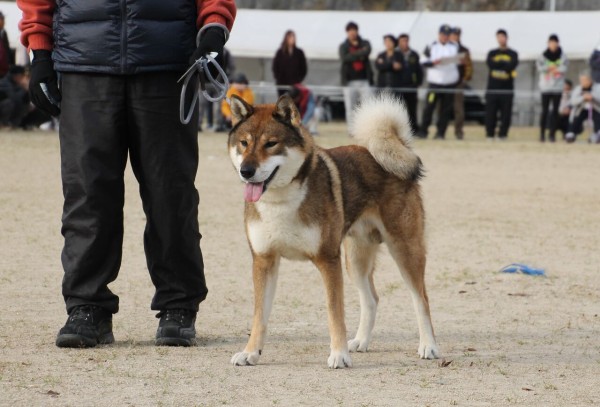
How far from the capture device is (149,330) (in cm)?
618

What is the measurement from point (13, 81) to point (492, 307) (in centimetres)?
1499

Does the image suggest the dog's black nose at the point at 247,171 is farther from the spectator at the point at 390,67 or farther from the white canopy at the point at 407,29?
the white canopy at the point at 407,29

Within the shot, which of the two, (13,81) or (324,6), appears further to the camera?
(324,6)

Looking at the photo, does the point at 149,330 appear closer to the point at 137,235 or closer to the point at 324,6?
the point at 137,235

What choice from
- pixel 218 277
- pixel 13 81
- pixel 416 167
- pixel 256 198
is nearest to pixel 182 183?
pixel 256 198

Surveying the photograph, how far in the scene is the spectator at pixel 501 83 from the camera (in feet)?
71.4

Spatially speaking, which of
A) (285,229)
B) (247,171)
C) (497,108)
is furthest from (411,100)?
(247,171)

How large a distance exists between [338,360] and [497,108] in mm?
17482

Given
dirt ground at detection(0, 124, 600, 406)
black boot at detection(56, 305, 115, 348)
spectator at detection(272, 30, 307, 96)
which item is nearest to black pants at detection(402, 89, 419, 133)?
spectator at detection(272, 30, 307, 96)

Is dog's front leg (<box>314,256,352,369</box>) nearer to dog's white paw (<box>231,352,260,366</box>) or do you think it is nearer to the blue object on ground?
dog's white paw (<box>231,352,260,366</box>)

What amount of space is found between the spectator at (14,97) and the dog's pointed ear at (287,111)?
1543 centimetres

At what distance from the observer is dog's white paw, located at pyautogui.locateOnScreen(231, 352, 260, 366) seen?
17.6 feet

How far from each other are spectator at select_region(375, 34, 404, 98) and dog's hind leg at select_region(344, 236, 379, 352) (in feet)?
52.7

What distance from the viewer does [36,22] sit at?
5773 mm
